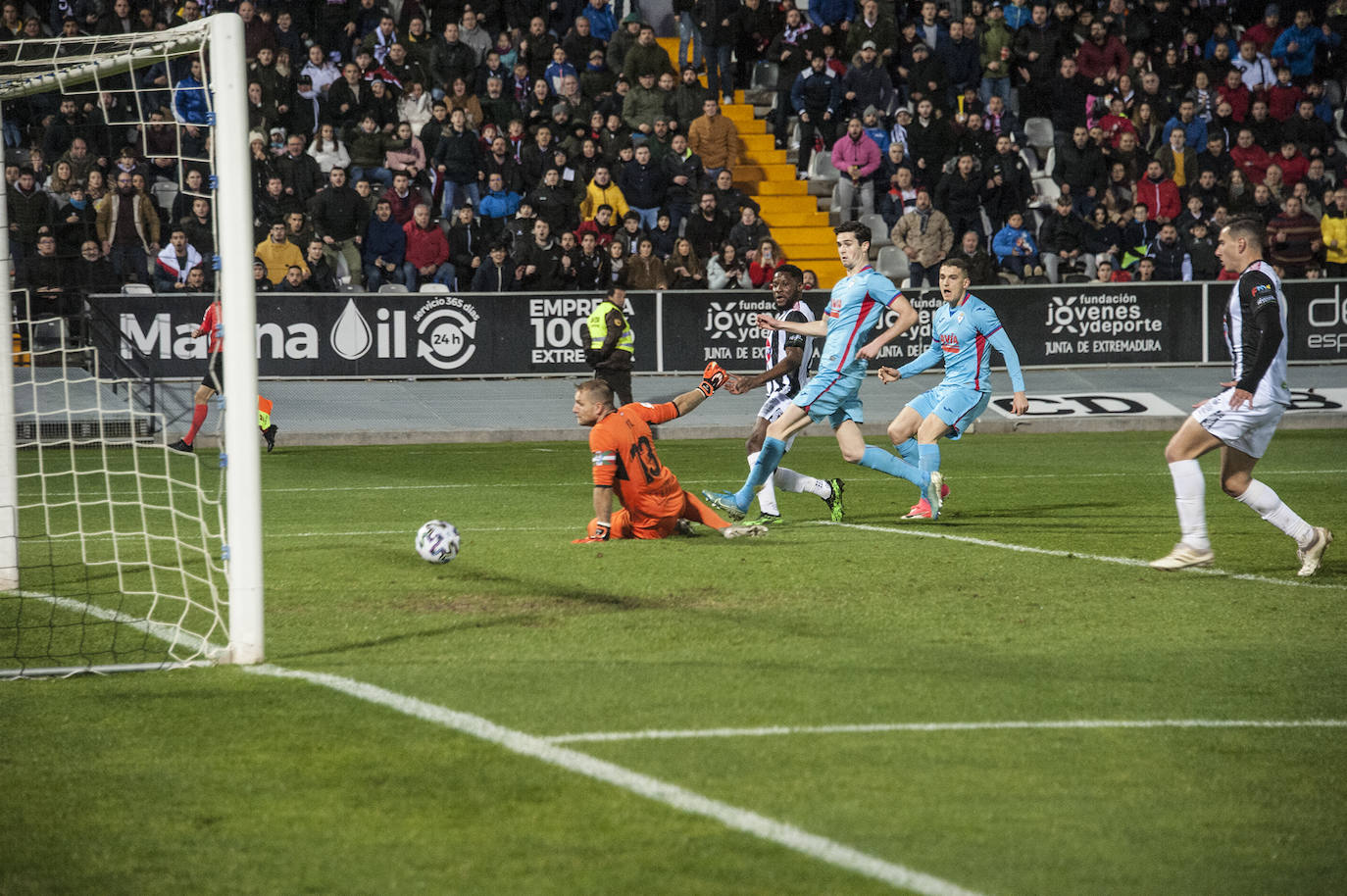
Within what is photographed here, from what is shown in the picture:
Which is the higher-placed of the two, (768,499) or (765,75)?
(765,75)

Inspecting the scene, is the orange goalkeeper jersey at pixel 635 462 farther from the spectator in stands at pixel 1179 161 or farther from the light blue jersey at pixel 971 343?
the spectator in stands at pixel 1179 161

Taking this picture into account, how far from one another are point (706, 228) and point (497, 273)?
11.8ft

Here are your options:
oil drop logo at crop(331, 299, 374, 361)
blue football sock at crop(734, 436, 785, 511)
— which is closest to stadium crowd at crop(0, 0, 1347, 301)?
oil drop logo at crop(331, 299, 374, 361)

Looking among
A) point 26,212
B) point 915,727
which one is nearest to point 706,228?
point 26,212

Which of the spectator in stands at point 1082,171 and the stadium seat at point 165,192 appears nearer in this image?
the stadium seat at point 165,192

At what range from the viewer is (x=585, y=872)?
3834mm

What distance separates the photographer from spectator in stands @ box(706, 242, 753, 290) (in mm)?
22953

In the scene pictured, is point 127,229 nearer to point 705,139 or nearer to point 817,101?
point 705,139

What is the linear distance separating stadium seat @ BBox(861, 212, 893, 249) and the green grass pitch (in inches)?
630

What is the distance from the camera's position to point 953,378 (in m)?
12.0

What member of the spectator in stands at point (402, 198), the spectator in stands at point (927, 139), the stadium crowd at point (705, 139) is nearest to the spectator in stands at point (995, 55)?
the stadium crowd at point (705, 139)

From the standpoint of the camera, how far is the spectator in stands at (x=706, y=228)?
2338 centimetres

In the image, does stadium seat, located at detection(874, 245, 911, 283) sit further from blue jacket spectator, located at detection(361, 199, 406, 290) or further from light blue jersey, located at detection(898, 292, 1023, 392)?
light blue jersey, located at detection(898, 292, 1023, 392)

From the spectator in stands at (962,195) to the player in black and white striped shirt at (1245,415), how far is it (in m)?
16.1
